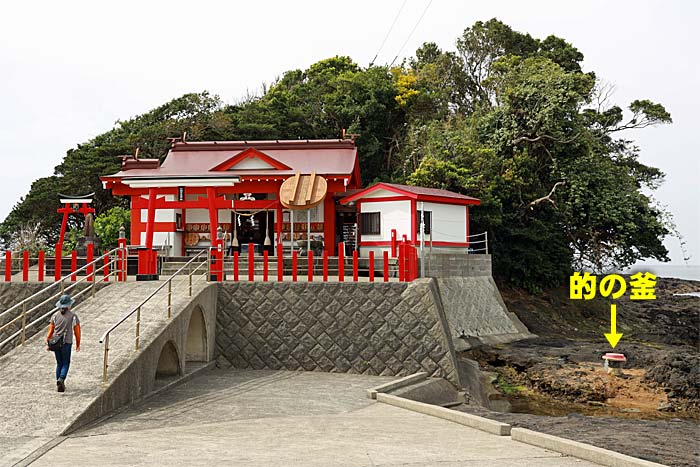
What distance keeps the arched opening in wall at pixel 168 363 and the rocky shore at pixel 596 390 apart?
221 inches

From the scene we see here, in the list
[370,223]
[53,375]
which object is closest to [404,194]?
[370,223]

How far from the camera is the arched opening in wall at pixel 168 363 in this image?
40.1 ft

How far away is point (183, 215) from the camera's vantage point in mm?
22016

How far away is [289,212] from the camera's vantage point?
22.0 m

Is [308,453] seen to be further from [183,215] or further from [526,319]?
[526,319]

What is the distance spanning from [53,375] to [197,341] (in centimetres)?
433

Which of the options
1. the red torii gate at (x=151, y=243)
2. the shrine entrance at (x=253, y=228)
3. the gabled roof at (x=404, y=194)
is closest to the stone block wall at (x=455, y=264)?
the gabled roof at (x=404, y=194)

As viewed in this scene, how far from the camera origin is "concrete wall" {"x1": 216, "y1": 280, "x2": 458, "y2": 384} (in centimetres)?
1401

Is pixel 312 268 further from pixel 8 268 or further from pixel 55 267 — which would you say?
pixel 8 268

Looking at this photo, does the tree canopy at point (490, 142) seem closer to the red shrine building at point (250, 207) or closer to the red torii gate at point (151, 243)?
the red shrine building at point (250, 207)

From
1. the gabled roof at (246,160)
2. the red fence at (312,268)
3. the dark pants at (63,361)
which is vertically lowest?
the dark pants at (63,361)

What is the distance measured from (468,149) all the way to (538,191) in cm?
386

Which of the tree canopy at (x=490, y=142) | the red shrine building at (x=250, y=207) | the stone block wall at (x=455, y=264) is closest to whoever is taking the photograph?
the stone block wall at (x=455, y=264)

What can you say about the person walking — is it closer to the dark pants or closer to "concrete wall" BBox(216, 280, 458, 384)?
the dark pants
